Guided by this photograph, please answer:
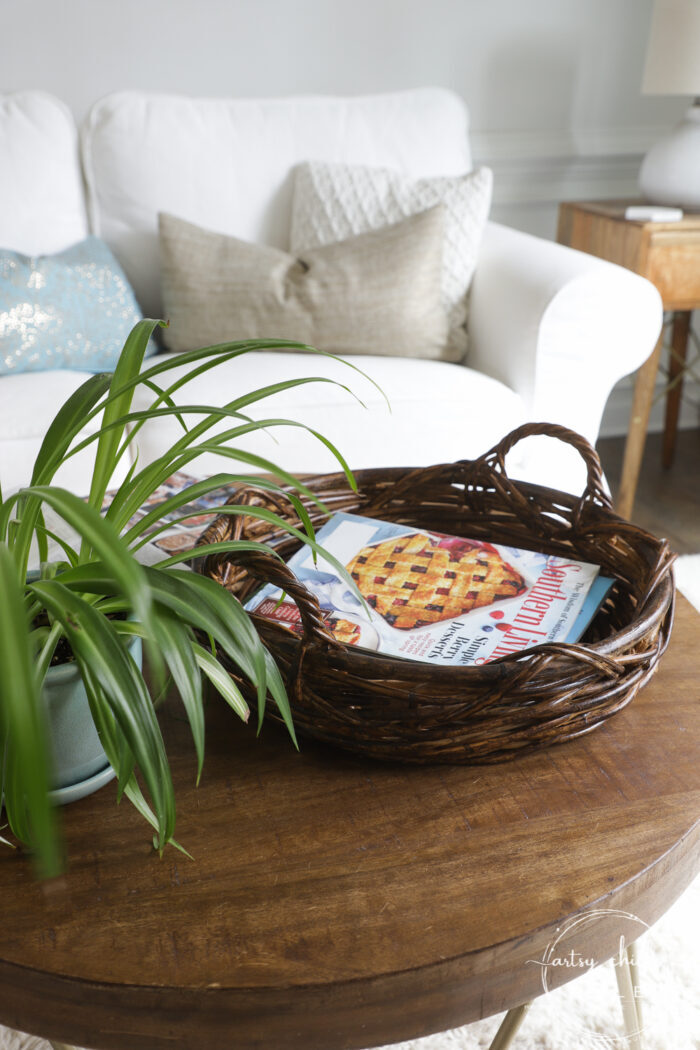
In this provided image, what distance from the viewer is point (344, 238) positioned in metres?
2.00

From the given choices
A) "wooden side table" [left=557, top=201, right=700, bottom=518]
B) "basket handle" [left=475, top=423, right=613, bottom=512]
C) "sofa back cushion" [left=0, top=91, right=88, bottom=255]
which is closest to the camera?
"basket handle" [left=475, top=423, right=613, bottom=512]

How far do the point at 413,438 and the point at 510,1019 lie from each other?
1.06 meters

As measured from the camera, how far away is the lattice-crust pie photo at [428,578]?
82cm

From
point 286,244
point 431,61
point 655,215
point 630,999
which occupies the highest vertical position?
point 431,61

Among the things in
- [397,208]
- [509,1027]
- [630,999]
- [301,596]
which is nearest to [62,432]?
[301,596]

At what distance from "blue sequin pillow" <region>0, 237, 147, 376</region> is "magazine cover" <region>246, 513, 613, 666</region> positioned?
1074 mm

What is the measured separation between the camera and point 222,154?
2041 mm

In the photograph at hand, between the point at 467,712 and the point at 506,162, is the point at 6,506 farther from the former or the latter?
the point at 506,162

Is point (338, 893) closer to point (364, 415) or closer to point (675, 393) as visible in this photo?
point (364, 415)

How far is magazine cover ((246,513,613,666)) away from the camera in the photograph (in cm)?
77

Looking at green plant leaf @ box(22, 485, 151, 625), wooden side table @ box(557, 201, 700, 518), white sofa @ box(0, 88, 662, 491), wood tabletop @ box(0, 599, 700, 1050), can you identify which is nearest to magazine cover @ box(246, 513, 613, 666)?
wood tabletop @ box(0, 599, 700, 1050)

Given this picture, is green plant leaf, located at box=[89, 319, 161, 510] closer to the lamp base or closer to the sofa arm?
the sofa arm

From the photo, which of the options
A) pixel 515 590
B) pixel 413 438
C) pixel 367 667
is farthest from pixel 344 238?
pixel 367 667

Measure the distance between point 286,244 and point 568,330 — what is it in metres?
0.75
